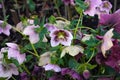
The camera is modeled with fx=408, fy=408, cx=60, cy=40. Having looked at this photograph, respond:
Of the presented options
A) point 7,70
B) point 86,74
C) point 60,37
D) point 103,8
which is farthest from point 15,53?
point 103,8

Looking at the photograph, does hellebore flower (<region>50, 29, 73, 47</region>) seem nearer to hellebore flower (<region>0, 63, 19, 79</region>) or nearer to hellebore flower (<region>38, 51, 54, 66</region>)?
hellebore flower (<region>38, 51, 54, 66</region>)

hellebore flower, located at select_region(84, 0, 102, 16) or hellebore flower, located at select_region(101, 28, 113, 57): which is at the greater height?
hellebore flower, located at select_region(84, 0, 102, 16)

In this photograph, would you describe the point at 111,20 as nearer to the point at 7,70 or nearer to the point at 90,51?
the point at 90,51

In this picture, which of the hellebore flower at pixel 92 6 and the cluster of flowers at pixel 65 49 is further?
the hellebore flower at pixel 92 6

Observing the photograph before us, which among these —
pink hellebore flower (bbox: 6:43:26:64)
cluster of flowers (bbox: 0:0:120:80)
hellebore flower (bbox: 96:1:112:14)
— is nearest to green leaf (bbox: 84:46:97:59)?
cluster of flowers (bbox: 0:0:120:80)

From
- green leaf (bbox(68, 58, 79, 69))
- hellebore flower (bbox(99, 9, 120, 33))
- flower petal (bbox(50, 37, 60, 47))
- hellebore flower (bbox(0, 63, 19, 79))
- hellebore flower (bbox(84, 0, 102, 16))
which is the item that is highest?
hellebore flower (bbox(84, 0, 102, 16))

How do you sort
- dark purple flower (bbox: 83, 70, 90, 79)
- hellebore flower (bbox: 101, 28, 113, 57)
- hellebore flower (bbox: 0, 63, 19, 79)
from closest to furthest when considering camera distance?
1. hellebore flower (bbox: 101, 28, 113, 57)
2. dark purple flower (bbox: 83, 70, 90, 79)
3. hellebore flower (bbox: 0, 63, 19, 79)

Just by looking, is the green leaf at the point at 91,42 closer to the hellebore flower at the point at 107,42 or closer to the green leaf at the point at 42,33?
the hellebore flower at the point at 107,42

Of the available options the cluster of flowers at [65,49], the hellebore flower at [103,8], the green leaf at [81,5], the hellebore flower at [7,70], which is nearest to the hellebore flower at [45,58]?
the cluster of flowers at [65,49]

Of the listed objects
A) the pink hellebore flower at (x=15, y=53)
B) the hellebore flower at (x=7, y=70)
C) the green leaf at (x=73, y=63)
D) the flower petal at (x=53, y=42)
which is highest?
the flower petal at (x=53, y=42)
